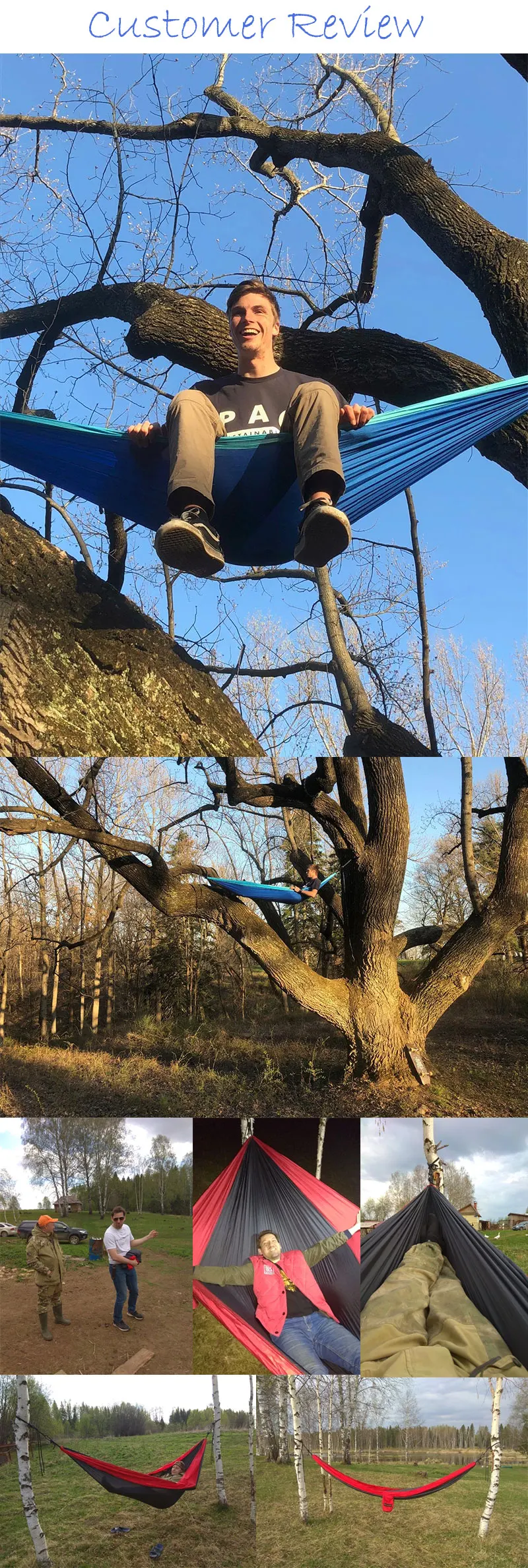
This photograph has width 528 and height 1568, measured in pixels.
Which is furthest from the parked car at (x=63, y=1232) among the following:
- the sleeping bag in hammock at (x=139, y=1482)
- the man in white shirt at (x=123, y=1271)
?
the sleeping bag in hammock at (x=139, y=1482)

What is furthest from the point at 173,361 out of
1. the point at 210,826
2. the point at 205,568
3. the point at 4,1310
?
the point at 4,1310

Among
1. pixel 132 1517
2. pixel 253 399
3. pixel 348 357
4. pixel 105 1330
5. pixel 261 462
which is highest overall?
pixel 348 357

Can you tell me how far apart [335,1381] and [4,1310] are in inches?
51.1

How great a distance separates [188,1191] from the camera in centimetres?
356

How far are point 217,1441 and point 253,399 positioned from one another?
385 centimetres

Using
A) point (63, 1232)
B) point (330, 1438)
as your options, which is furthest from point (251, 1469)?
point (63, 1232)

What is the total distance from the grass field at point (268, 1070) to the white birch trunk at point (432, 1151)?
11cm

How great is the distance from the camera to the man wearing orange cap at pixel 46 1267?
11.4 ft

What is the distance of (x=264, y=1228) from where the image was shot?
3391mm

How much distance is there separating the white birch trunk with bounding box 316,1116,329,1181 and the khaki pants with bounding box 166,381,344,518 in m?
2.35

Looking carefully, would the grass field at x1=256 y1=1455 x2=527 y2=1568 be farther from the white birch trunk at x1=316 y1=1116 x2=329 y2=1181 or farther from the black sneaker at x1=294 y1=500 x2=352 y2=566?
the black sneaker at x1=294 y1=500 x2=352 y2=566

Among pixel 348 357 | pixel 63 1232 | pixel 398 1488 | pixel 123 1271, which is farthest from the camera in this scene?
pixel 348 357

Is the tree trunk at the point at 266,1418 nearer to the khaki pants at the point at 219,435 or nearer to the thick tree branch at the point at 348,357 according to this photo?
the khaki pants at the point at 219,435

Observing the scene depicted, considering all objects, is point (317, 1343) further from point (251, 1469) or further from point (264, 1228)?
point (251, 1469)
